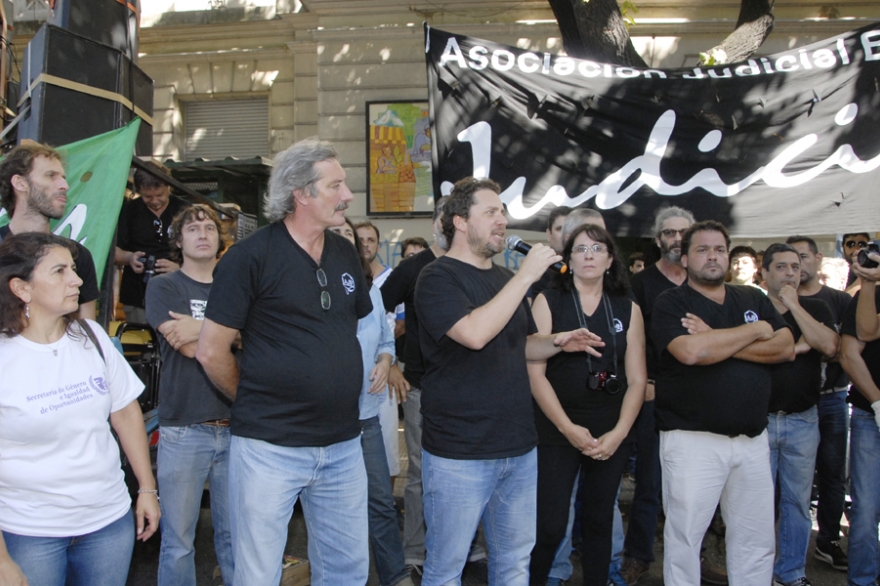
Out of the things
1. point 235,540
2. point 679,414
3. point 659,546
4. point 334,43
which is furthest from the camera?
point 334,43

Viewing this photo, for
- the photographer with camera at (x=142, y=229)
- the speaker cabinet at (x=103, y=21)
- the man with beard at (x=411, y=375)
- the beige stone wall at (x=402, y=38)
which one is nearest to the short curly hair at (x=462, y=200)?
the man with beard at (x=411, y=375)

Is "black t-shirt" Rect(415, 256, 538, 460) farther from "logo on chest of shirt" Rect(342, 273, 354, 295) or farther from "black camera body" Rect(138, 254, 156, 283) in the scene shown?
"black camera body" Rect(138, 254, 156, 283)

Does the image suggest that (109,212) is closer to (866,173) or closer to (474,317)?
(474,317)

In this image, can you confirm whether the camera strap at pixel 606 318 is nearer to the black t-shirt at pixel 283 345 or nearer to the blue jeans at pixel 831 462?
the black t-shirt at pixel 283 345

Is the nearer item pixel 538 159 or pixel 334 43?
pixel 538 159

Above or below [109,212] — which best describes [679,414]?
below

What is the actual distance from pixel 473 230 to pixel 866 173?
366 cm

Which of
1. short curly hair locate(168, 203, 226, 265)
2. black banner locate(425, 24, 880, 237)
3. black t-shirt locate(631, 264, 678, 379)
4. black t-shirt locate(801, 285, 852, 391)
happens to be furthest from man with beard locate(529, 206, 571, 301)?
short curly hair locate(168, 203, 226, 265)

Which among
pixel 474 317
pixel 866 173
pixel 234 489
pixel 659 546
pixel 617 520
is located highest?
pixel 866 173

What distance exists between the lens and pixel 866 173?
5.31m

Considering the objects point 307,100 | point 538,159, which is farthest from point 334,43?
point 538,159

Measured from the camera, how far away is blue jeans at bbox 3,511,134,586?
2445mm

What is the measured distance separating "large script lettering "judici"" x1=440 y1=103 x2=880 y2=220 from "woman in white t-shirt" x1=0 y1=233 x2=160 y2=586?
321 centimetres

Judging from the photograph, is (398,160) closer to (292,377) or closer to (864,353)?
(864,353)
